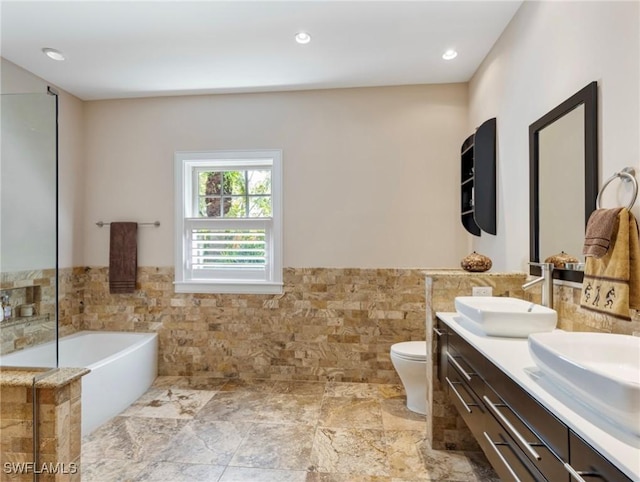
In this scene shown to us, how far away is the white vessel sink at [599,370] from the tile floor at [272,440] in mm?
1224

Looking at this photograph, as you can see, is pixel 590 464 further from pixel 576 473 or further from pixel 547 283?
pixel 547 283

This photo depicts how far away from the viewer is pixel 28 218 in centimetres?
203

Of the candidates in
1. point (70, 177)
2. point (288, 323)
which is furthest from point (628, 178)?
point (70, 177)

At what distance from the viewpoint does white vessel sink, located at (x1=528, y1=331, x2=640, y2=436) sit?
68 centimetres

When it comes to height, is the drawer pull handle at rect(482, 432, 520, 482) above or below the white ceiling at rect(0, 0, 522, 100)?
below

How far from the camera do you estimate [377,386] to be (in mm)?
3037

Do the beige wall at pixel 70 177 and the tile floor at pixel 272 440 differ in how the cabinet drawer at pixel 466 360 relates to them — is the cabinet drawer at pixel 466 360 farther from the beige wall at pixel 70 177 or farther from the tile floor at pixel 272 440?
the beige wall at pixel 70 177

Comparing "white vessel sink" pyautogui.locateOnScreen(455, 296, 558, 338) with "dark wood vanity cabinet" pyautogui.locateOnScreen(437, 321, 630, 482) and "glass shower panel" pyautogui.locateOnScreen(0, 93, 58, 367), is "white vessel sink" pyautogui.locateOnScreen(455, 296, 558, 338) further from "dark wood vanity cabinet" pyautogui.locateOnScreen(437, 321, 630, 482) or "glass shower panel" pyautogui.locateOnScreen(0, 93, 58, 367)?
"glass shower panel" pyautogui.locateOnScreen(0, 93, 58, 367)

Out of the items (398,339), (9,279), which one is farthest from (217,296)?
(398,339)

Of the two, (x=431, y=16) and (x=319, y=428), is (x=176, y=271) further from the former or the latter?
(x=431, y=16)

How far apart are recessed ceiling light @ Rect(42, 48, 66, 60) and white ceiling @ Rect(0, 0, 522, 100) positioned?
4 centimetres

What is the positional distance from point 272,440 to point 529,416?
173cm

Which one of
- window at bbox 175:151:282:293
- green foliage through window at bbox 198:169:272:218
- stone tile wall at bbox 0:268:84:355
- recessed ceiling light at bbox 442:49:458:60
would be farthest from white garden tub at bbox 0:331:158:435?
recessed ceiling light at bbox 442:49:458:60

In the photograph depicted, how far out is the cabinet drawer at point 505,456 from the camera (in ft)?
3.23
